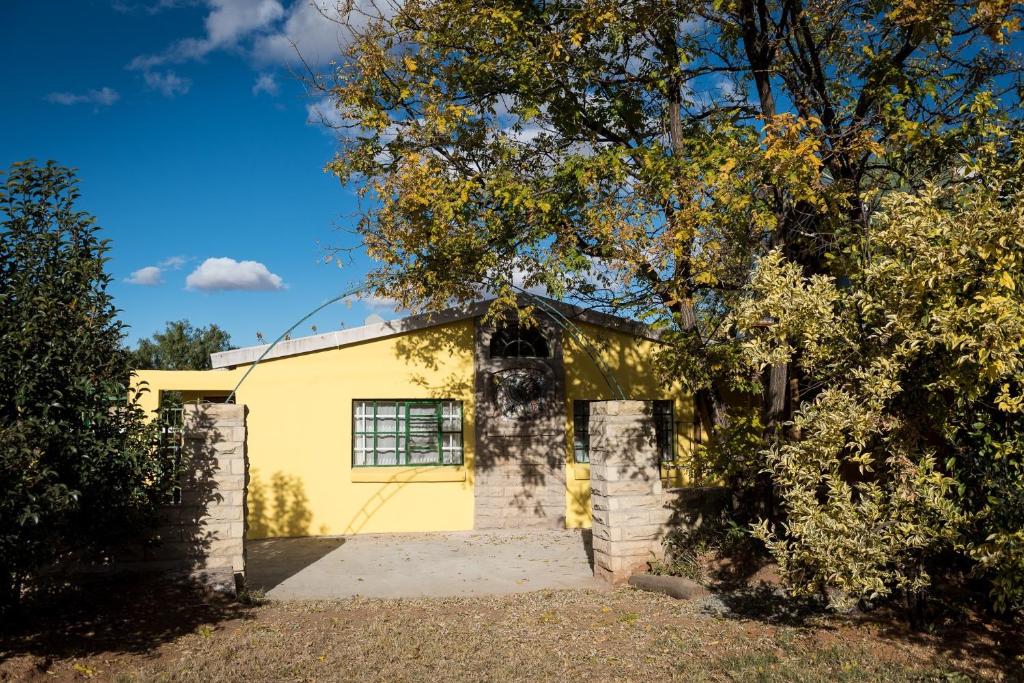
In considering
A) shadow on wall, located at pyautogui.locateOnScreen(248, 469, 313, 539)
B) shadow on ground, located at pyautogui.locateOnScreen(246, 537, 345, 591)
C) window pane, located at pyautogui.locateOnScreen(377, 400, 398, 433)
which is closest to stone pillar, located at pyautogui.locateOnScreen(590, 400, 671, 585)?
shadow on ground, located at pyautogui.locateOnScreen(246, 537, 345, 591)

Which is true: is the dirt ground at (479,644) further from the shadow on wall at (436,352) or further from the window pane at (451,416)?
the shadow on wall at (436,352)

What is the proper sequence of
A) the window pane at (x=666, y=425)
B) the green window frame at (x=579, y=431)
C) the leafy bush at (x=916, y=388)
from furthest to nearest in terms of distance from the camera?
1. the window pane at (x=666, y=425)
2. the green window frame at (x=579, y=431)
3. the leafy bush at (x=916, y=388)

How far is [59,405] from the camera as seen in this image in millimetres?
5812

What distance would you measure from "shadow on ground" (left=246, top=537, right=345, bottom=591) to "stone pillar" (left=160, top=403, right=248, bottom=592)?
3.07ft

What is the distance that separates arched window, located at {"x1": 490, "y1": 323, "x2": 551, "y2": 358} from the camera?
1380cm

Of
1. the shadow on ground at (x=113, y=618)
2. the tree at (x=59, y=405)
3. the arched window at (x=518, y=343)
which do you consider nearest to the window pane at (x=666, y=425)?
the arched window at (x=518, y=343)

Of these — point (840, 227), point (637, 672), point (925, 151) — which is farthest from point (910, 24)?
point (637, 672)

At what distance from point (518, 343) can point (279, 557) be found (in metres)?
5.61

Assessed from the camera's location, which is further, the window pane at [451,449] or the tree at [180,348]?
the tree at [180,348]

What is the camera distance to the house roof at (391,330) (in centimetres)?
1270

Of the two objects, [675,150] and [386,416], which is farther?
[386,416]

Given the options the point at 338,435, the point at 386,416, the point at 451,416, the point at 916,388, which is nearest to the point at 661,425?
the point at 451,416

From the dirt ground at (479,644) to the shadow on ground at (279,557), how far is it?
1.63 meters

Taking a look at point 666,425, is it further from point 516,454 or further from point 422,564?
point 422,564
